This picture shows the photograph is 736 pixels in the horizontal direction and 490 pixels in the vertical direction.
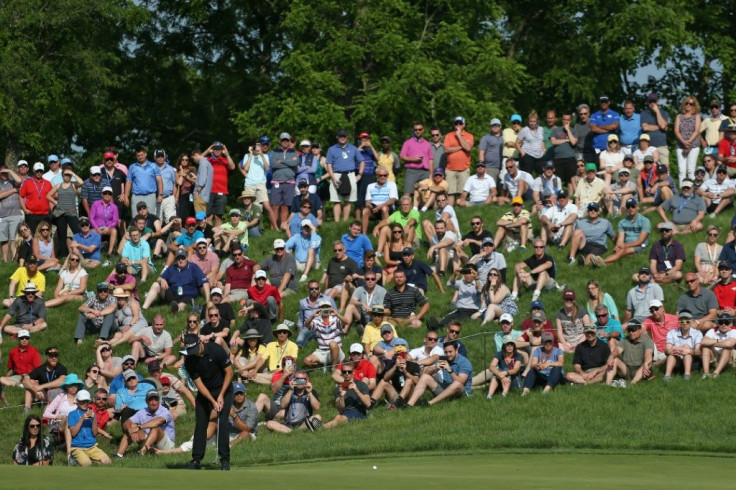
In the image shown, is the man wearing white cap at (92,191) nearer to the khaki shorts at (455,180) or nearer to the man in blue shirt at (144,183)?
the man in blue shirt at (144,183)

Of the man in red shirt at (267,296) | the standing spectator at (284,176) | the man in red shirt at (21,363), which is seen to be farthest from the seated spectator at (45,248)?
the man in red shirt at (267,296)

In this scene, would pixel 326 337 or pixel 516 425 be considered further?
pixel 326 337

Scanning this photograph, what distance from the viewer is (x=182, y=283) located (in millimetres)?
29953

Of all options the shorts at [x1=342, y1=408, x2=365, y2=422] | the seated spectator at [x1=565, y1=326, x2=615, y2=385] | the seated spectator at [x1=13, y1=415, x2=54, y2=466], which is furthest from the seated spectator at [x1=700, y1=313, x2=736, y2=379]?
the seated spectator at [x1=13, y1=415, x2=54, y2=466]

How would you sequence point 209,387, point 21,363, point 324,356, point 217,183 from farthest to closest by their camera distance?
point 217,183 → point 21,363 → point 324,356 → point 209,387

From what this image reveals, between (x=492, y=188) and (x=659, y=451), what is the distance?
12.4 meters

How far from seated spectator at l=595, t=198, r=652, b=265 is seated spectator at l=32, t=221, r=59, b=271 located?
11.4 meters

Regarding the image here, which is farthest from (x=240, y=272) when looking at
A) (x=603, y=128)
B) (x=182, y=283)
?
(x=603, y=128)

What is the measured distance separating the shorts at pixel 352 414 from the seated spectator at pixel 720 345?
548 centimetres

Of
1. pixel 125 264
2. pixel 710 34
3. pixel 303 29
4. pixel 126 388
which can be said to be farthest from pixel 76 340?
pixel 710 34

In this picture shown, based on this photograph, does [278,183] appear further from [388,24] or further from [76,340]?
[388,24]

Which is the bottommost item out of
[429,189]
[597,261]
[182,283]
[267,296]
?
[267,296]

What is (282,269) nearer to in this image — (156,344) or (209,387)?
(156,344)

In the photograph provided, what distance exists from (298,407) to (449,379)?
248 centimetres
